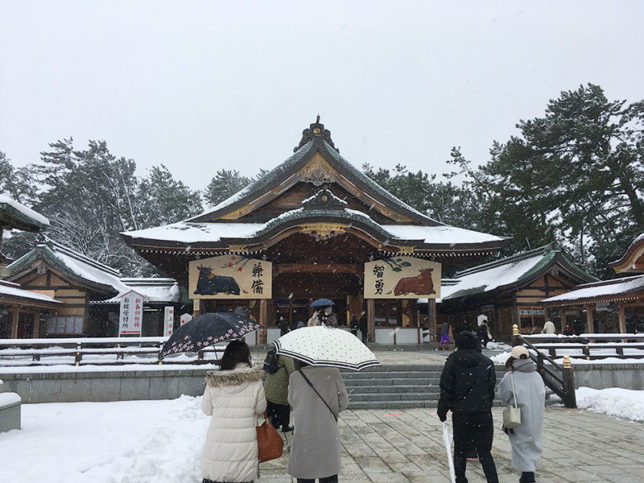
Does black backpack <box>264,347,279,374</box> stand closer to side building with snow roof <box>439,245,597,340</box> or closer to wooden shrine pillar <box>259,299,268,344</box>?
wooden shrine pillar <box>259,299,268,344</box>

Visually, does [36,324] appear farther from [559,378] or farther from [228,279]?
[559,378]

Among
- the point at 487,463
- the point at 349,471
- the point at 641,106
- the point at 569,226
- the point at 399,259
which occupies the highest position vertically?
the point at 641,106

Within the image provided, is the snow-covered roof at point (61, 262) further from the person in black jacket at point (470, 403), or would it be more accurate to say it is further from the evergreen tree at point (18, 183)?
the evergreen tree at point (18, 183)

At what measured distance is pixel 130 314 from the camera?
1488 cm

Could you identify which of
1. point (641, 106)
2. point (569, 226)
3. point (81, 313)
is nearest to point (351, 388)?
point (81, 313)

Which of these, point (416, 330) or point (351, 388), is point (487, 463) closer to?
point (351, 388)

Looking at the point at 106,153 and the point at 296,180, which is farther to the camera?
the point at 106,153

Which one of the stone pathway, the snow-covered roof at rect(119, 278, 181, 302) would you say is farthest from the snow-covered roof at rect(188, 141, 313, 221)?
the stone pathway

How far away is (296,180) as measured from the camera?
19562mm

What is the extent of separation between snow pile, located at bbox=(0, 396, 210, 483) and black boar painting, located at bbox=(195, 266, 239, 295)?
8329mm

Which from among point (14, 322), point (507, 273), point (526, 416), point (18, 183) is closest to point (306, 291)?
point (507, 273)

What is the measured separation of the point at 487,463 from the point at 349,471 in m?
1.76

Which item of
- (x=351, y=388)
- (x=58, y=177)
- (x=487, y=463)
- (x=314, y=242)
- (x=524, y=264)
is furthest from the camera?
(x=58, y=177)

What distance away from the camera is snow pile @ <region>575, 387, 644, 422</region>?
27.7 feet
